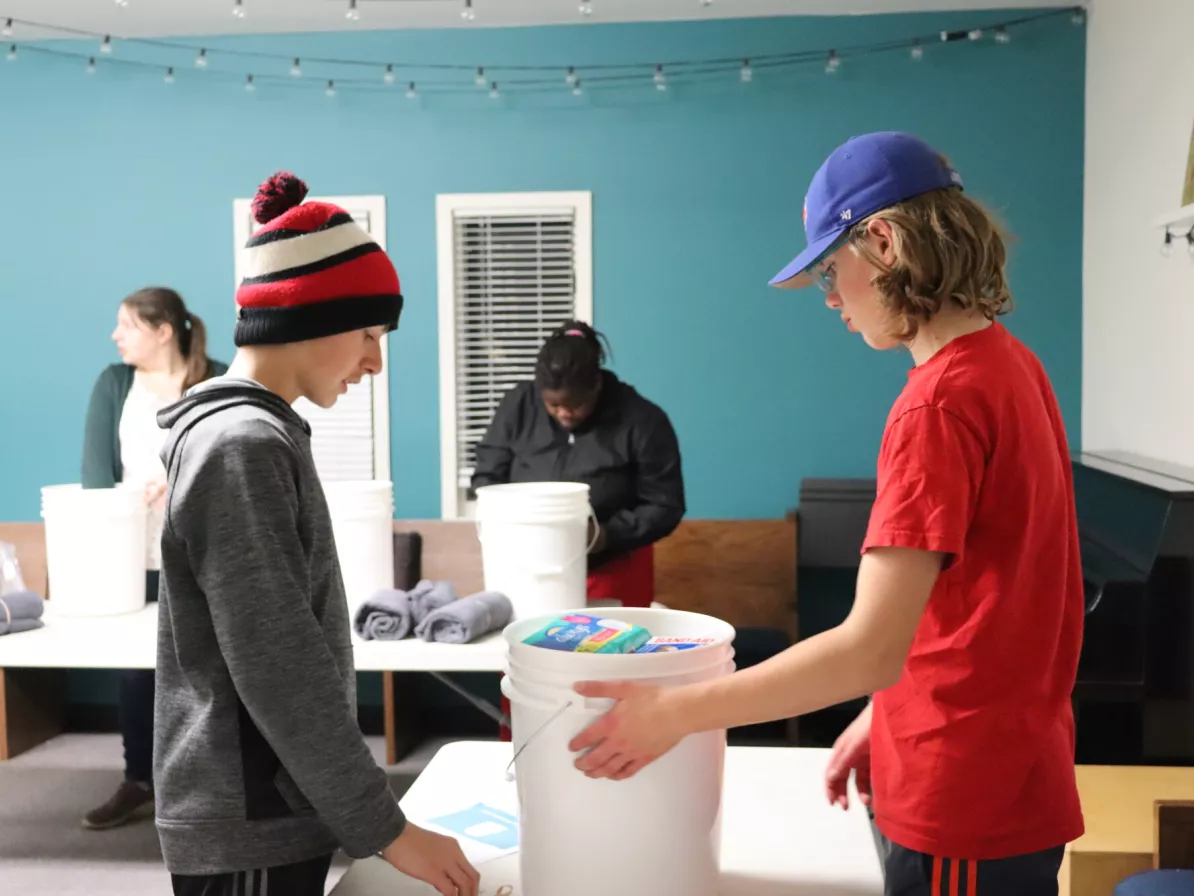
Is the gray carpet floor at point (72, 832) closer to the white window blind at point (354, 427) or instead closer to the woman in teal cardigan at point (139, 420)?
the woman in teal cardigan at point (139, 420)

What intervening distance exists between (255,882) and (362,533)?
1.79 meters

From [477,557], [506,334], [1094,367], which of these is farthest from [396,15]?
[1094,367]

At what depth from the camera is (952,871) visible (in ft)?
3.68

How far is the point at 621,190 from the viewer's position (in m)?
4.70

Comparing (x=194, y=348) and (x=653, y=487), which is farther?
(x=194, y=348)

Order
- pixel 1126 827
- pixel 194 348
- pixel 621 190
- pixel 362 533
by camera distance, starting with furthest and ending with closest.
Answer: pixel 621 190
pixel 194 348
pixel 362 533
pixel 1126 827

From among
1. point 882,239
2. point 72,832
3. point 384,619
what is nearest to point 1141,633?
point 384,619

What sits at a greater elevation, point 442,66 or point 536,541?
point 442,66

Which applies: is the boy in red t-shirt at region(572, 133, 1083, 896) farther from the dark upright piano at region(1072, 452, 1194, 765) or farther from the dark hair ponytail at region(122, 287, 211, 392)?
the dark hair ponytail at region(122, 287, 211, 392)

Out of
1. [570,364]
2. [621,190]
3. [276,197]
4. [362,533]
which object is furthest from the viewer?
[621,190]

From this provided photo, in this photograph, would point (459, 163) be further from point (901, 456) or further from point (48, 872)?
point (901, 456)

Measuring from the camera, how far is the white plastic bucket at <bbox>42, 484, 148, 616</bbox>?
288 centimetres

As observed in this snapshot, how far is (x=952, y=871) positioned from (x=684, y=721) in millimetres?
342

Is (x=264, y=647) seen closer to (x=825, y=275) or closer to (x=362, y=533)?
(x=825, y=275)
